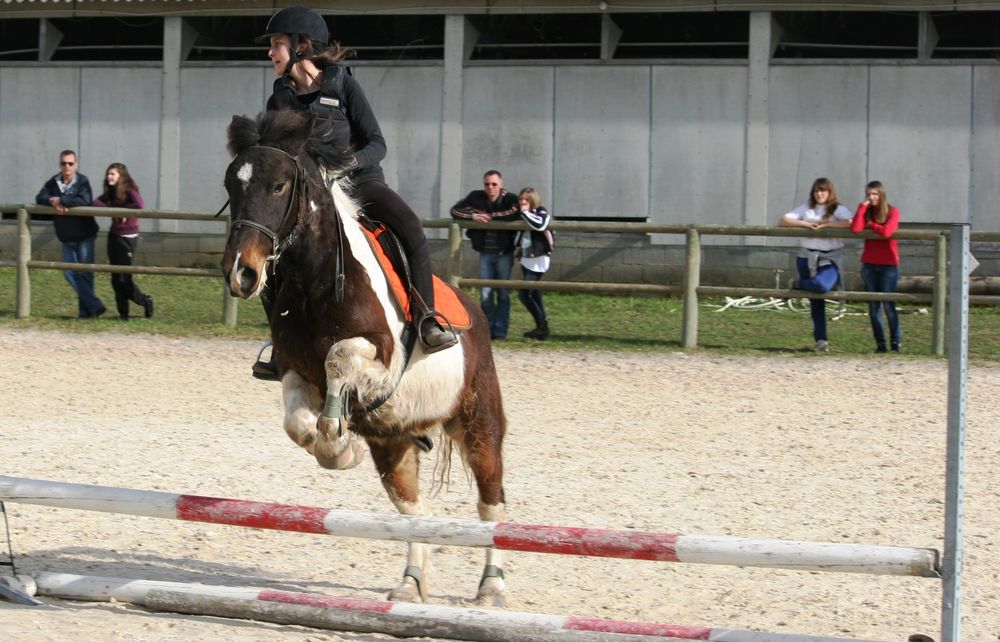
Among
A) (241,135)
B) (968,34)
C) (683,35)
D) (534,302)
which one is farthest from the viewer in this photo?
(683,35)

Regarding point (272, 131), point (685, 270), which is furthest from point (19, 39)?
point (272, 131)

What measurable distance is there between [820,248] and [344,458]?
8.42 metres

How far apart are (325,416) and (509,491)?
8.87ft

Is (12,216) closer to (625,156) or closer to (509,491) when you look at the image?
(625,156)

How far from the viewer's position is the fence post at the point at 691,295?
42.4 ft

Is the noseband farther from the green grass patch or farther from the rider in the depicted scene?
the green grass patch

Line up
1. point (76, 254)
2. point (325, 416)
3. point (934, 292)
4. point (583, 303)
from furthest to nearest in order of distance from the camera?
point (583, 303)
point (76, 254)
point (934, 292)
point (325, 416)

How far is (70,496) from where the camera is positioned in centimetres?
513

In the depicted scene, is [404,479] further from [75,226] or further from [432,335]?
[75,226]

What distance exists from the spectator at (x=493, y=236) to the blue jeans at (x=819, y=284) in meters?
2.93

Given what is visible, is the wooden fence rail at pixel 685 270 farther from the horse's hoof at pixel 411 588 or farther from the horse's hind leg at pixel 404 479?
the horse's hoof at pixel 411 588

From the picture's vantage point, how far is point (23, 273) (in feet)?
47.3

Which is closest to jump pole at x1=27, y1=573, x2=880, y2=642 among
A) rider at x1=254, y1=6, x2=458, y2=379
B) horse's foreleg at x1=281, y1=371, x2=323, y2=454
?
horse's foreleg at x1=281, y1=371, x2=323, y2=454

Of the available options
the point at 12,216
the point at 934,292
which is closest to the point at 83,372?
the point at 934,292
